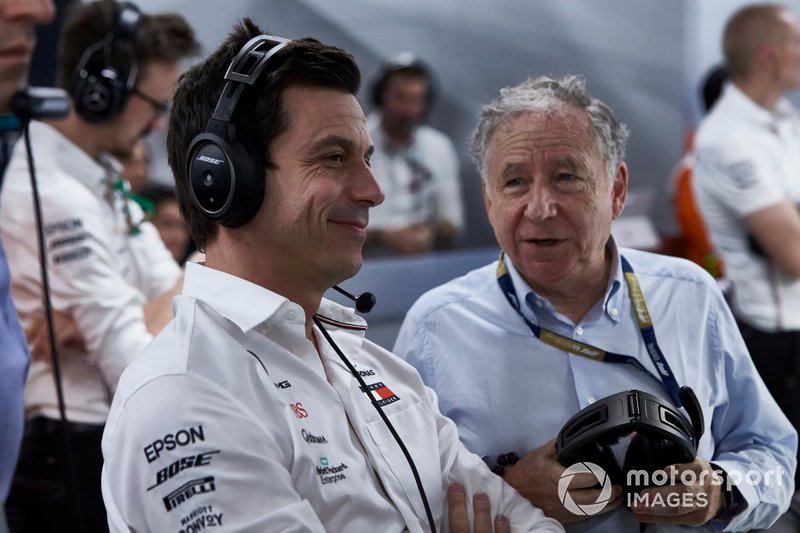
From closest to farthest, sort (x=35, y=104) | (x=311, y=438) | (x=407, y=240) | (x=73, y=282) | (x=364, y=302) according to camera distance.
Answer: (x=311, y=438) → (x=364, y=302) → (x=35, y=104) → (x=73, y=282) → (x=407, y=240)

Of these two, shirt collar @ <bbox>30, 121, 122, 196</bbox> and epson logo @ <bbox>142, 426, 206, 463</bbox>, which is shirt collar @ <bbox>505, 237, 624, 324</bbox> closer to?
epson logo @ <bbox>142, 426, 206, 463</bbox>

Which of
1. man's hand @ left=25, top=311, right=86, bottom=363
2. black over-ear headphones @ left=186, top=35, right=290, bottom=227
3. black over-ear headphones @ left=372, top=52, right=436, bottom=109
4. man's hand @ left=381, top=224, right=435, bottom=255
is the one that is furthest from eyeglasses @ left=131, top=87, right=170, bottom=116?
black over-ear headphones @ left=372, top=52, right=436, bottom=109

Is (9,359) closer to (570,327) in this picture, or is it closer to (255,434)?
(255,434)

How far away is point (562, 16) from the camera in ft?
18.9

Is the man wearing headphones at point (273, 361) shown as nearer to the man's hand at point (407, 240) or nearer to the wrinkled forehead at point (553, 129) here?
the wrinkled forehead at point (553, 129)

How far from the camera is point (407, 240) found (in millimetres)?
4758

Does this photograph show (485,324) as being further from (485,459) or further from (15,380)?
(15,380)

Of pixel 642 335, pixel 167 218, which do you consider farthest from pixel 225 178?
pixel 167 218

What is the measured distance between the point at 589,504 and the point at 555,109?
735 millimetres

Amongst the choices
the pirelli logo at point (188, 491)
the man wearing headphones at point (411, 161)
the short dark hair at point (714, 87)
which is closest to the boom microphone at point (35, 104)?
the pirelli logo at point (188, 491)

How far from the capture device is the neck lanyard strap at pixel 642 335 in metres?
1.78

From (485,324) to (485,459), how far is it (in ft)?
0.87

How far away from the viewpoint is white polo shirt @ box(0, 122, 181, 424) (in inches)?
87.9

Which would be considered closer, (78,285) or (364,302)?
(364,302)
